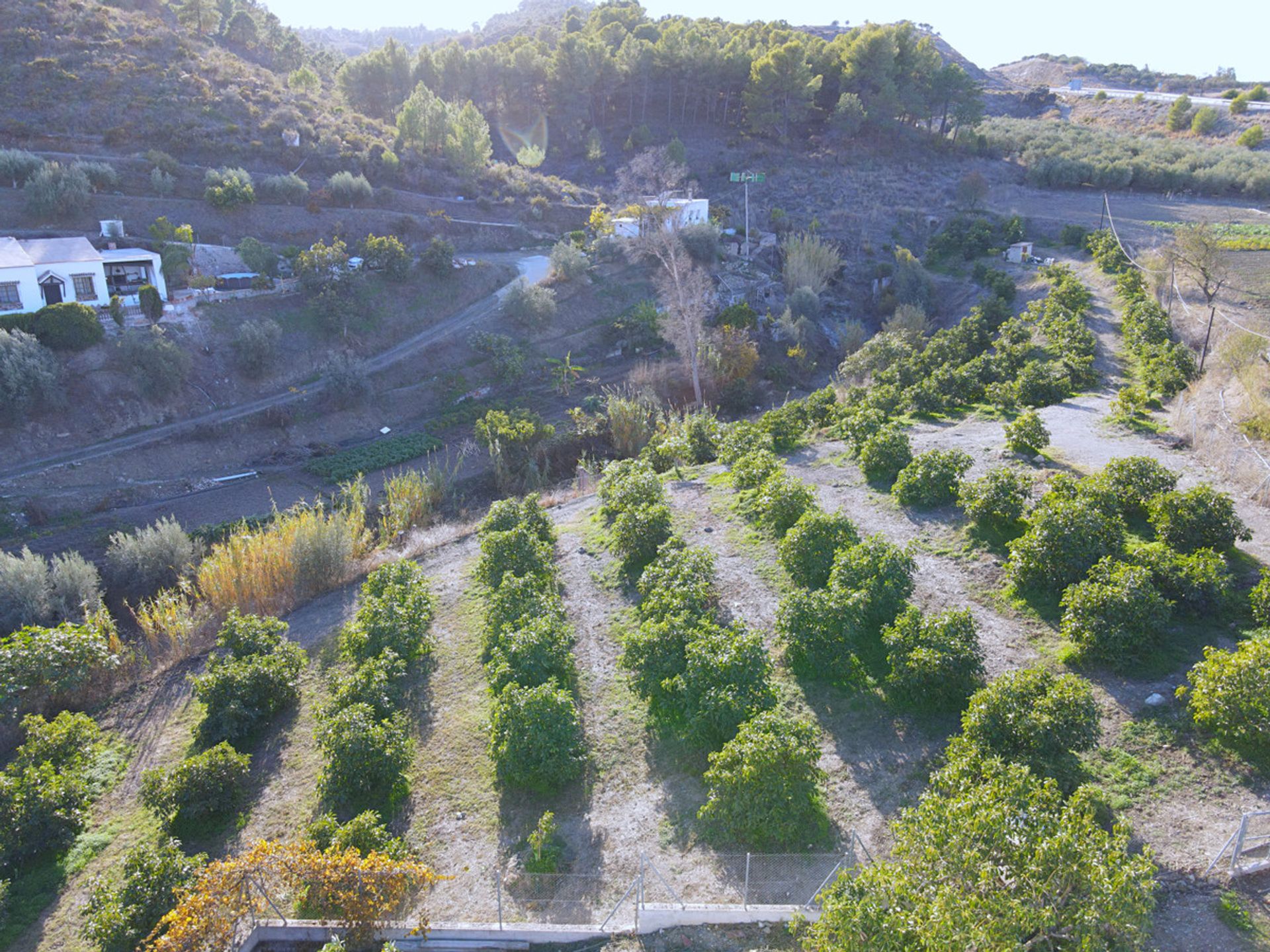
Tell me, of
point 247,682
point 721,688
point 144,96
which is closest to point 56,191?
point 144,96

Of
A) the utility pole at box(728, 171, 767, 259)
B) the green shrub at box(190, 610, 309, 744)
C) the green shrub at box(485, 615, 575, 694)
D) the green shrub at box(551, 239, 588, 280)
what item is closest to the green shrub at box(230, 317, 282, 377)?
the green shrub at box(551, 239, 588, 280)

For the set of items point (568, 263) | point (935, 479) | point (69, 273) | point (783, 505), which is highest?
point (69, 273)

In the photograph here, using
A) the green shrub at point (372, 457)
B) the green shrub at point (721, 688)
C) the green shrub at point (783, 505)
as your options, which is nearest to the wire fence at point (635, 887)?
the green shrub at point (721, 688)

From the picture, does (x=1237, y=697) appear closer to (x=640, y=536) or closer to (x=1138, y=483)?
(x=1138, y=483)

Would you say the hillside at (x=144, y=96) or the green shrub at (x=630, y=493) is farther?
the hillside at (x=144, y=96)

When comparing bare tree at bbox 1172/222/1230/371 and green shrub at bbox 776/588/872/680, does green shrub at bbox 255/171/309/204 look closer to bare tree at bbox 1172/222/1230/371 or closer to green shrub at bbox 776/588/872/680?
bare tree at bbox 1172/222/1230/371

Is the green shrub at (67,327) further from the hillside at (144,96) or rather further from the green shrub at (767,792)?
the green shrub at (767,792)

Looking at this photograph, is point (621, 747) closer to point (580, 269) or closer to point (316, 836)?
point (316, 836)
